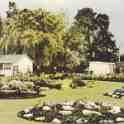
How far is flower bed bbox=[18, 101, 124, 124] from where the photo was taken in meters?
22.3

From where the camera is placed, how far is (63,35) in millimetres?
67938

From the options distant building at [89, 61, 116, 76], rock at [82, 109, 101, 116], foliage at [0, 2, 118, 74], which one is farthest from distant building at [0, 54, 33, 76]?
rock at [82, 109, 101, 116]

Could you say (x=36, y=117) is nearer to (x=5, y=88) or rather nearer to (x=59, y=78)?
(x=5, y=88)

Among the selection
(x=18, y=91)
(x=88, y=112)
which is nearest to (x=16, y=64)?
(x=18, y=91)

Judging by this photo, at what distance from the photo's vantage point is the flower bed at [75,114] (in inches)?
877

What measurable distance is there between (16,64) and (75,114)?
46.1 metres

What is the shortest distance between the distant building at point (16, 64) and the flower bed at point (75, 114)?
42850mm

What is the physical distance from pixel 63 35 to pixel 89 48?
25.3 metres

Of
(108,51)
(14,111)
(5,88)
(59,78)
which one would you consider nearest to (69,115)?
(14,111)

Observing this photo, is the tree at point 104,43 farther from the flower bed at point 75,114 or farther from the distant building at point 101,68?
the flower bed at point 75,114

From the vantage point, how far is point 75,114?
23781 mm

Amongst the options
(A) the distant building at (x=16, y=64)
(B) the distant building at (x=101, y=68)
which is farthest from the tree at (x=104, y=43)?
(A) the distant building at (x=16, y=64)

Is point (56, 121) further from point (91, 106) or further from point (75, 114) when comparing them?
point (91, 106)

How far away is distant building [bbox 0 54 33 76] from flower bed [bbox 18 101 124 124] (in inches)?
1687
